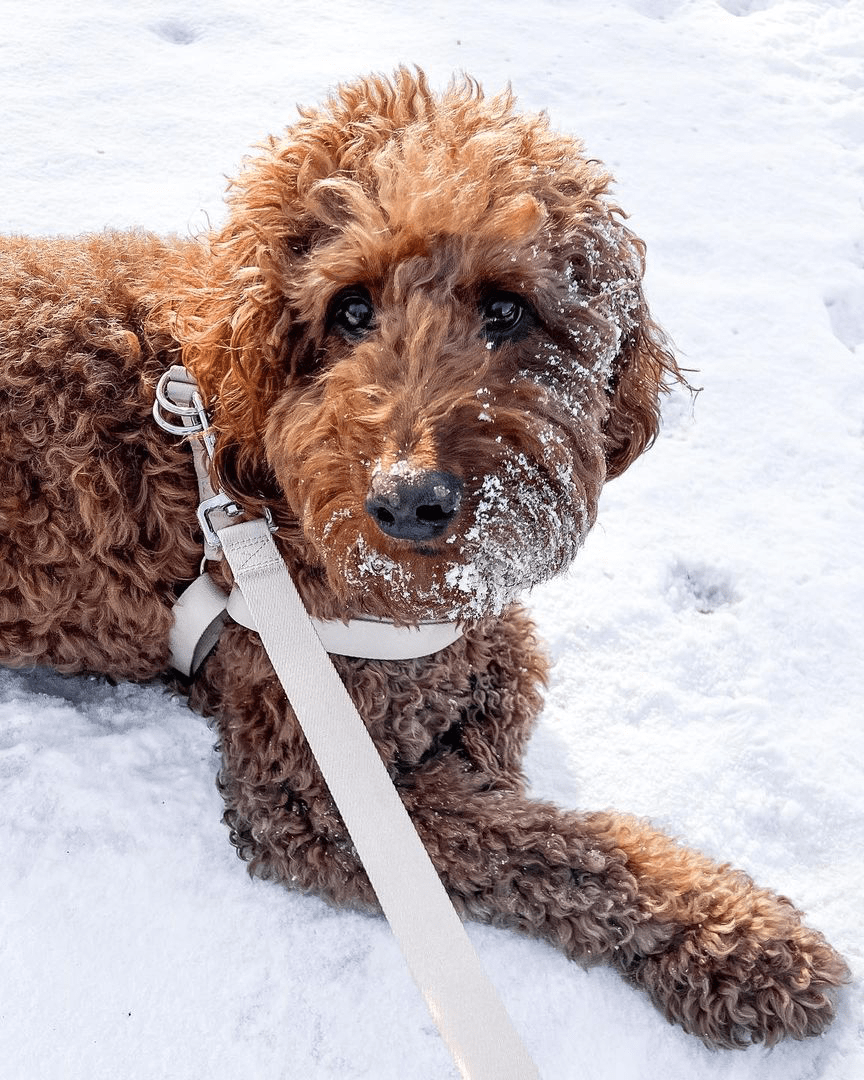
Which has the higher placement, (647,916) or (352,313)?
(352,313)

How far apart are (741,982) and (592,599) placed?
4.63 feet

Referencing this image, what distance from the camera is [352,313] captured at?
2076mm

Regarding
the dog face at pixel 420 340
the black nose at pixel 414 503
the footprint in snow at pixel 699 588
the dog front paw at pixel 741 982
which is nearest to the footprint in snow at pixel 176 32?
the dog face at pixel 420 340

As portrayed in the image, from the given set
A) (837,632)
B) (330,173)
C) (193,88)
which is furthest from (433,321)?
(193,88)

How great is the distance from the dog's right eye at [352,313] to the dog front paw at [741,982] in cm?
180

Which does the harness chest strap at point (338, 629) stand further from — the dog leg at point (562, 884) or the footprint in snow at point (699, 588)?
the footprint in snow at point (699, 588)

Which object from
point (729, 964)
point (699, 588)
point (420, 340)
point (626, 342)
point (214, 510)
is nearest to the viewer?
point (420, 340)

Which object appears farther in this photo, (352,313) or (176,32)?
(176,32)

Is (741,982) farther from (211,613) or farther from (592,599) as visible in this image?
(211,613)

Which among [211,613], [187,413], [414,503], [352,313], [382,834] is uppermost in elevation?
[352,313]

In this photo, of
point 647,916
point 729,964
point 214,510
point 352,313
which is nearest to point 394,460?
point 352,313

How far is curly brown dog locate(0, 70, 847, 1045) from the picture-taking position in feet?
6.35

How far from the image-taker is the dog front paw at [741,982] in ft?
7.80

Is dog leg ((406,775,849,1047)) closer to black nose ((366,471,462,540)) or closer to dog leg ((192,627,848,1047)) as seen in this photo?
dog leg ((192,627,848,1047))
